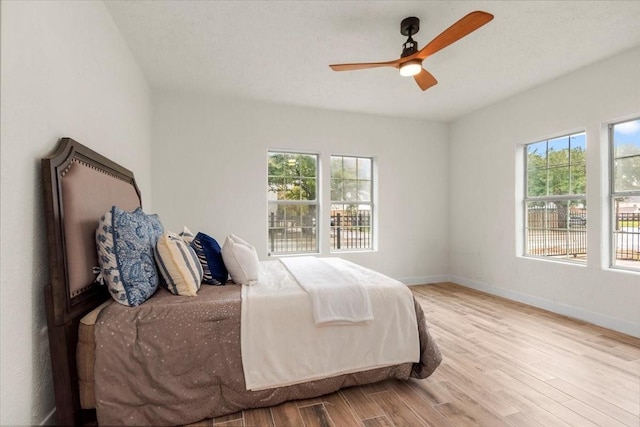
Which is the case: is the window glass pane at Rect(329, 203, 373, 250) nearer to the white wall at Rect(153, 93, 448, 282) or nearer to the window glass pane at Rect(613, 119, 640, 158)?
the white wall at Rect(153, 93, 448, 282)

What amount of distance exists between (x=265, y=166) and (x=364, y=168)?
1.51m

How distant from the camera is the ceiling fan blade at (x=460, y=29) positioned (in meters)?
1.74

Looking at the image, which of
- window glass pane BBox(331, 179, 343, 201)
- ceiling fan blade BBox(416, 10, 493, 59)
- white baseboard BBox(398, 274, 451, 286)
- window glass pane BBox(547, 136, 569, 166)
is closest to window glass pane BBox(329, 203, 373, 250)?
window glass pane BBox(331, 179, 343, 201)

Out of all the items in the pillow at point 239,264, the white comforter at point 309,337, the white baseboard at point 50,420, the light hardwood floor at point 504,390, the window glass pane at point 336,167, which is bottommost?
the light hardwood floor at point 504,390

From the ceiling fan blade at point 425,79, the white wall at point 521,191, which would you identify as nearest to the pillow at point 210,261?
the ceiling fan blade at point 425,79

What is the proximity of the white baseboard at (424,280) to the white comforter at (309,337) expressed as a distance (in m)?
2.86

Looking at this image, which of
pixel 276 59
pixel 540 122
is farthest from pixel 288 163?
pixel 540 122

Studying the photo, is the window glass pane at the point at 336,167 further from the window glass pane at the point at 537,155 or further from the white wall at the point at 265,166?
the window glass pane at the point at 537,155

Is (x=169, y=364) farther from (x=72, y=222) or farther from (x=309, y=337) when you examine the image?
(x=72, y=222)

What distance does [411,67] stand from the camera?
2.39m

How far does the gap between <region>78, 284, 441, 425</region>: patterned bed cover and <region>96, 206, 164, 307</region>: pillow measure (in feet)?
0.21

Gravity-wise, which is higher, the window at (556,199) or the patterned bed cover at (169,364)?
the window at (556,199)

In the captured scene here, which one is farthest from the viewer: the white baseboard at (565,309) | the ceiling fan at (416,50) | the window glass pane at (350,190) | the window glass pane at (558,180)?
the window glass pane at (350,190)

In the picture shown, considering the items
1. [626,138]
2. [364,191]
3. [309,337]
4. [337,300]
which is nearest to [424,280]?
[364,191]
